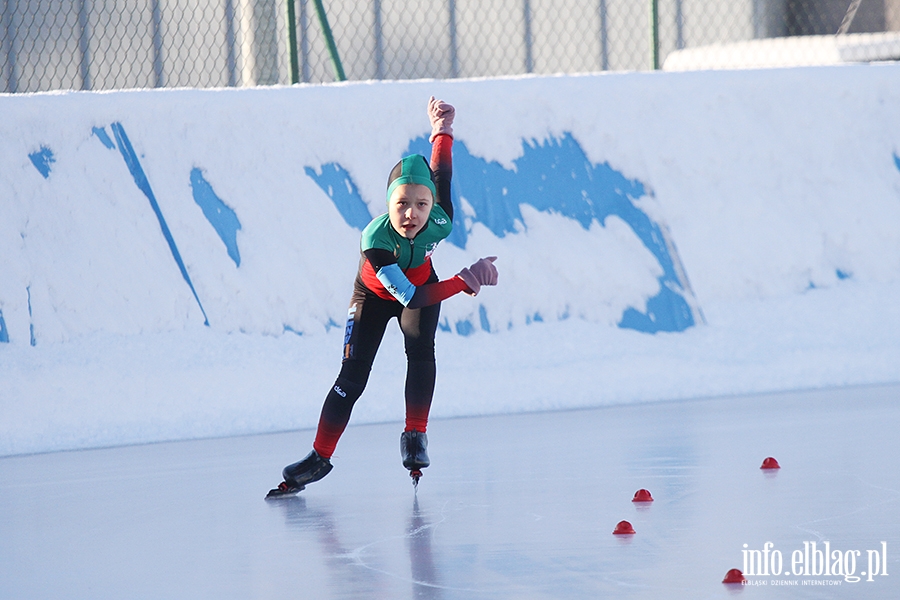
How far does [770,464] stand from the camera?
178 inches

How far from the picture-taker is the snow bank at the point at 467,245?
6961 mm

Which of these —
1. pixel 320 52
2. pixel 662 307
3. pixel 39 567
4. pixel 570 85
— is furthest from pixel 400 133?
pixel 39 567

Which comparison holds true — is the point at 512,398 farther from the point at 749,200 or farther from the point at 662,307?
the point at 749,200

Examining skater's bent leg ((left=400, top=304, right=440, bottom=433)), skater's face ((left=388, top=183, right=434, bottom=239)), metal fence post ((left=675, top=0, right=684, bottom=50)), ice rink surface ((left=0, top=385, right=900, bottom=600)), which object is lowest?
ice rink surface ((left=0, top=385, right=900, bottom=600))

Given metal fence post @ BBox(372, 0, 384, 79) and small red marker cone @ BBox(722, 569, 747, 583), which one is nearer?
small red marker cone @ BBox(722, 569, 747, 583)

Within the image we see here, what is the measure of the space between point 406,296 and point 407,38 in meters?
7.39

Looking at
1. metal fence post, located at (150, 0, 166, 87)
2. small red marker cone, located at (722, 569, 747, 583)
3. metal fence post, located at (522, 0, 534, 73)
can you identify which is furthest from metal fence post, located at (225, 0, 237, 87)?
small red marker cone, located at (722, 569, 747, 583)

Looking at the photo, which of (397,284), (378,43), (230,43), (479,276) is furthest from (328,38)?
(479,276)

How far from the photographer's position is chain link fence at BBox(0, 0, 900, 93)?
10.2m

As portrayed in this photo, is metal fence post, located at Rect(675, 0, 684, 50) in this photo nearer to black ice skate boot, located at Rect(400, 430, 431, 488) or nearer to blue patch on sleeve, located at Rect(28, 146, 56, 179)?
blue patch on sleeve, located at Rect(28, 146, 56, 179)

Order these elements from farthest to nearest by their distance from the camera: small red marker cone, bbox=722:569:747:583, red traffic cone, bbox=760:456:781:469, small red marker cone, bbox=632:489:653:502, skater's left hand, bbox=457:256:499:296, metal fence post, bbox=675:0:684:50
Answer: metal fence post, bbox=675:0:684:50 → red traffic cone, bbox=760:456:781:469 → skater's left hand, bbox=457:256:499:296 → small red marker cone, bbox=632:489:653:502 → small red marker cone, bbox=722:569:747:583

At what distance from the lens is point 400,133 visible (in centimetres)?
838

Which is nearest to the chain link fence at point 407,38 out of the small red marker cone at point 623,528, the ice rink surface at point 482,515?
the ice rink surface at point 482,515

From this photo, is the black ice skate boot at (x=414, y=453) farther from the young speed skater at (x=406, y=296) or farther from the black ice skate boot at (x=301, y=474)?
the black ice skate boot at (x=301, y=474)
